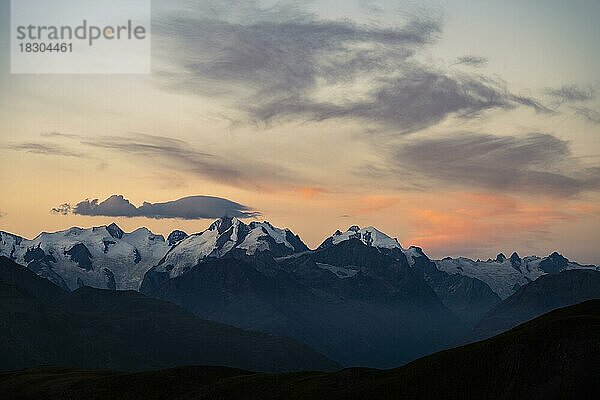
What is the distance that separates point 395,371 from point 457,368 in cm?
2156

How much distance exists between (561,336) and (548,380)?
383 inches

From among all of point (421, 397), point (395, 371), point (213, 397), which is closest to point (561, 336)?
point (421, 397)

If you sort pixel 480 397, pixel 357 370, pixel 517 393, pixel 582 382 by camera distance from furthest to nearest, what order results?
pixel 357 370 < pixel 480 397 < pixel 517 393 < pixel 582 382

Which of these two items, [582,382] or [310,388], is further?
[310,388]

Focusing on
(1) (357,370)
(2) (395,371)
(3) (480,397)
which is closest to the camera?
(3) (480,397)

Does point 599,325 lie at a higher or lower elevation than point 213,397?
higher

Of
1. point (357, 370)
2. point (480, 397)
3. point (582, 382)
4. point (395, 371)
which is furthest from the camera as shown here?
point (357, 370)

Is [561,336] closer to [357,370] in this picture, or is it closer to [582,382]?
[582,382]

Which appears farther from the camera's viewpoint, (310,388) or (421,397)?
(310,388)

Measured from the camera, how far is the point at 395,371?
17638 centimetres

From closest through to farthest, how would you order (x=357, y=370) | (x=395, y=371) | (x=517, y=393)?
(x=517, y=393)
(x=395, y=371)
(x=357, y=370)

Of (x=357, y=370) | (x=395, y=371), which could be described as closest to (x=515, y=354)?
(x=395, y=371)

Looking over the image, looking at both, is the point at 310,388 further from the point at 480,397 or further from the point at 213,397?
the point at 480,397

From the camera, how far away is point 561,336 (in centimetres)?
13962
